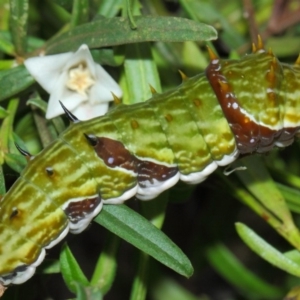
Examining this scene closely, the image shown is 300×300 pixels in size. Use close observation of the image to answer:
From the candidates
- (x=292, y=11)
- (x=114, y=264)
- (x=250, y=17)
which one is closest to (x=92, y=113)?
(x=114, y=264)

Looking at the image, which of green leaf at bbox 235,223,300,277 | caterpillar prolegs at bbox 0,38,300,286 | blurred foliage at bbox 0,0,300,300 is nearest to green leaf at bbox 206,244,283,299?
blurred foliage at bbox 0,0,300,300

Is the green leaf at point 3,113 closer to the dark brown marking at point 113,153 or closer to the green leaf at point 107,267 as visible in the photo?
the dark brown marking at point 113,153

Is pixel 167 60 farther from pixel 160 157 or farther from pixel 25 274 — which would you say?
pixel 25 274

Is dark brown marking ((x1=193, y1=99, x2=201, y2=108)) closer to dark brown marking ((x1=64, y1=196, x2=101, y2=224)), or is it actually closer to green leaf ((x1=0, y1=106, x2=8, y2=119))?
dark brown marking ((x1=64, y1=196, x2=101, y2=224))

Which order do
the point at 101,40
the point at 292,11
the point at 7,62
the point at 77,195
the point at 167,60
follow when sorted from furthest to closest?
the point at 292,11 → the point at 167,60 → the point at 7,62 → the point at 101,40 → the point at 77,195

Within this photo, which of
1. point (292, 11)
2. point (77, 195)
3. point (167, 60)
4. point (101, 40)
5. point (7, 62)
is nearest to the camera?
point (77, 195)

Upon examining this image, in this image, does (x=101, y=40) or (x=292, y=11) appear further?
(x=292, y=11)
